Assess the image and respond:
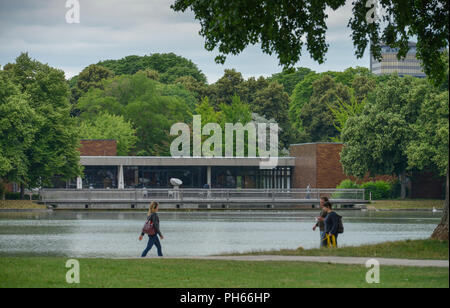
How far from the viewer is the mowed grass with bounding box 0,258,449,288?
634 inches

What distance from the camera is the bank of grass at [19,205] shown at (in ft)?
203

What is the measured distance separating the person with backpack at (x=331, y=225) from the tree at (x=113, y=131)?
6706 centimetres

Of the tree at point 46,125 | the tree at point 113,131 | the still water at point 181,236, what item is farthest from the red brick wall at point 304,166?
the still water at point 181,236

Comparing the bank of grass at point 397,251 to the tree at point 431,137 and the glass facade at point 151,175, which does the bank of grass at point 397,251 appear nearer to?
the tree at point 431,137

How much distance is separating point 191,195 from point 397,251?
46358mm

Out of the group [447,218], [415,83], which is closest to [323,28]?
[447,218]

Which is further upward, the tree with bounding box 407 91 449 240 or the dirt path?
the tree with bounding box 407 91 449 240

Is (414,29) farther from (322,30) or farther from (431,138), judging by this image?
(431,138)

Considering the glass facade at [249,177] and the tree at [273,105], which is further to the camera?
the tree at [273,105]

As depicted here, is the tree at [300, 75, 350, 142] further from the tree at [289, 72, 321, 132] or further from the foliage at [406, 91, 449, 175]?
the foliage at [406, 91, 449, 175]

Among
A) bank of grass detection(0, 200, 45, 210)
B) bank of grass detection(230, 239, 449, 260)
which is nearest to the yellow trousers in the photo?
bank of grass detection(230, 239, 449, 260)
